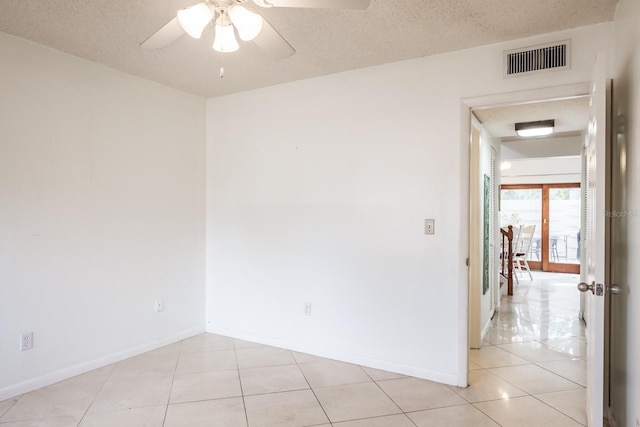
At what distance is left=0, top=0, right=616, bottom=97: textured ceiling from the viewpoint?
2.15m

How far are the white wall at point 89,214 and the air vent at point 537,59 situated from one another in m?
2.84

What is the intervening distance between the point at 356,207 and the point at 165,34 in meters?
1.84

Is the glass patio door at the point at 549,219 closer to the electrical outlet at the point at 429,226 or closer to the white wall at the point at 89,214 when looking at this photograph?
the electrical outlet at the point at 429,226

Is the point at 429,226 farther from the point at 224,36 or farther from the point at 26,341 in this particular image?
the point at 26,341

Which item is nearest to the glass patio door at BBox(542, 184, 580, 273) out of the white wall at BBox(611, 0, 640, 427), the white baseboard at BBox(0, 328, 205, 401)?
the white wall at BBox(611, 0, 640, 427)

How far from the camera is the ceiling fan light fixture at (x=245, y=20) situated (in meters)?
1.59

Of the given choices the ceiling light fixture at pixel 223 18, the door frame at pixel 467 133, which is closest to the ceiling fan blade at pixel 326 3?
the ceiling light fixture at pixel 223 18

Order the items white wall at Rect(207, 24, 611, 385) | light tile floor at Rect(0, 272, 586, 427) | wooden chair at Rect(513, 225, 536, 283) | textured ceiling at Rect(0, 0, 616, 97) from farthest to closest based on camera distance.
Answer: wooden chair at Rect(513, 225, 536, 283) → white wall at Rect(207, 24, 611, 385) → light tile floor at Rect(0, 272, 586, 427) → textured ceiling at Rect(0, 0, 616, 97)

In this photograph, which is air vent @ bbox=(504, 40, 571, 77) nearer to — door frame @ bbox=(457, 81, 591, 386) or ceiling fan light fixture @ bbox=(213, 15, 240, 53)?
door frame @ bbox=(457, 81, 591, 386)

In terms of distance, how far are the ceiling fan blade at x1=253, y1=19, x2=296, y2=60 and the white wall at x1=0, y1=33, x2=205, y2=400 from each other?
5.98 ft

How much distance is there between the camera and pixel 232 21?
1655 mm

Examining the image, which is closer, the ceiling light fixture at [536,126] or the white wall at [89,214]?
the white wall at [89,214]

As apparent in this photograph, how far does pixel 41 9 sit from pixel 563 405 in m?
3.98

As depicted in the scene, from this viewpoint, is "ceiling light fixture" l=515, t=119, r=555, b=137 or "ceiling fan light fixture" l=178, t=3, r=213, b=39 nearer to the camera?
"ceiling fan light fixture" l=178, t=3, r=213, b=39
